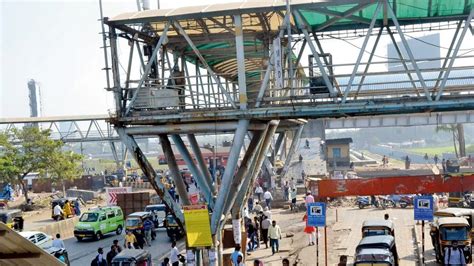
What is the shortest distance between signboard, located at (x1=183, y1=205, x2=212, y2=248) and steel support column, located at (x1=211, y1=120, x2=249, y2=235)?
44cm

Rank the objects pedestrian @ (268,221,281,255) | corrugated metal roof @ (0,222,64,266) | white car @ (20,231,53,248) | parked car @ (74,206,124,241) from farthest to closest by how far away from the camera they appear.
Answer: parked car @ (74,206,124,241), pedestrian @ (268,221,281,255), white car @ (20,231,53,248), corrugated metal roof @ (0,222,64,266)

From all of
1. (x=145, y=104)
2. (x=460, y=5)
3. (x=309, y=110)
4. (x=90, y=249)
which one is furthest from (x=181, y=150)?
(x=90, y=249)

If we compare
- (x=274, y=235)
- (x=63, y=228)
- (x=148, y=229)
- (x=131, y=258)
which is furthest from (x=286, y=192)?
(x=131, y=258)

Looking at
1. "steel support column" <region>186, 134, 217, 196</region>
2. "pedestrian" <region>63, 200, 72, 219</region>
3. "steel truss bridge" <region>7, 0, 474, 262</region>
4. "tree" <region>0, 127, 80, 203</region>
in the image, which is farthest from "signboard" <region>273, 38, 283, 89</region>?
"tree" <region>0, 127, 80, 203</region>

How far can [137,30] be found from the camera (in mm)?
16328

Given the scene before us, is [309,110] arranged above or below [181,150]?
above

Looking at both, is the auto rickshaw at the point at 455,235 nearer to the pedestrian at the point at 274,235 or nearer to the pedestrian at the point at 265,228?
the pedestrian at the point at 274,235

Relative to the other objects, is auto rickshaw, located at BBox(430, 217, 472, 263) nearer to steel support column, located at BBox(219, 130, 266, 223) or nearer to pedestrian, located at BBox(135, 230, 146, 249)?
steel support column, located at BBox(219, 130, 266, 223)

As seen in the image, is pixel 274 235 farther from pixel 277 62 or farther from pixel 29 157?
pixel 29 157

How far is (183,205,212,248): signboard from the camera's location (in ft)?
48.3

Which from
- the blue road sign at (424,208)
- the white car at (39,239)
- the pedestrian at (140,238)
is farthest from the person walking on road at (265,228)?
the white car at (39,239)

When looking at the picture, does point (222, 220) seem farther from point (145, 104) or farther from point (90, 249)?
point (90, 249)

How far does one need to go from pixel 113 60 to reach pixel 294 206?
68.0ft

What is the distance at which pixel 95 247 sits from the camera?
26.5 meters
